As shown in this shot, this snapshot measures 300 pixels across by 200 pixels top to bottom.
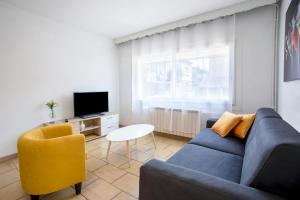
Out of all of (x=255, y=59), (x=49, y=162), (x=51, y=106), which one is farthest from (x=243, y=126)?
(x=51, y=106)

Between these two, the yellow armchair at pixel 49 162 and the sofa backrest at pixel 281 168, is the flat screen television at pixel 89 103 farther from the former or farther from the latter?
the sofa backrest at pixel 281 168

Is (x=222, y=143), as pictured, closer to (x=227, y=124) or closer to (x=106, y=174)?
(x=227, y=124)

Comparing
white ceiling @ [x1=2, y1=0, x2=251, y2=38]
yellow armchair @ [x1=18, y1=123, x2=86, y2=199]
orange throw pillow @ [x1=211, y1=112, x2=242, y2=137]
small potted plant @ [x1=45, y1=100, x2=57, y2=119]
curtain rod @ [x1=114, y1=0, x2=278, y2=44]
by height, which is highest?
white ceiling @ [x1=2, y1=0, x2=251, y2=38]

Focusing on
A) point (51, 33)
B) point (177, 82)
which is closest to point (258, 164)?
point (177, 82)

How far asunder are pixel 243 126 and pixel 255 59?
1.25 meters

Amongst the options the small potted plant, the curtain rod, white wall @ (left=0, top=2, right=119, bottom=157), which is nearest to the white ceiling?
the curtain rod

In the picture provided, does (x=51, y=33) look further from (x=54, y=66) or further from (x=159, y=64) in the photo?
(x=159, y=64)

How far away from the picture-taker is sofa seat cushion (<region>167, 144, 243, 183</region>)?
1354 mm

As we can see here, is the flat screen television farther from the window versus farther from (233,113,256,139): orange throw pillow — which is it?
(233,113,256,139): orange throw pillow

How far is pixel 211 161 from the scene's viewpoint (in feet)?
5.08

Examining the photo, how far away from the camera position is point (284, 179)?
0.78 m

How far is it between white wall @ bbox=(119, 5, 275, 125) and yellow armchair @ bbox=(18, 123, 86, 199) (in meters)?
2.61

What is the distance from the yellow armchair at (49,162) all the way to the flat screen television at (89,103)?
1.73 meters

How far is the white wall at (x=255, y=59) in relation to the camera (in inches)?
98.4
